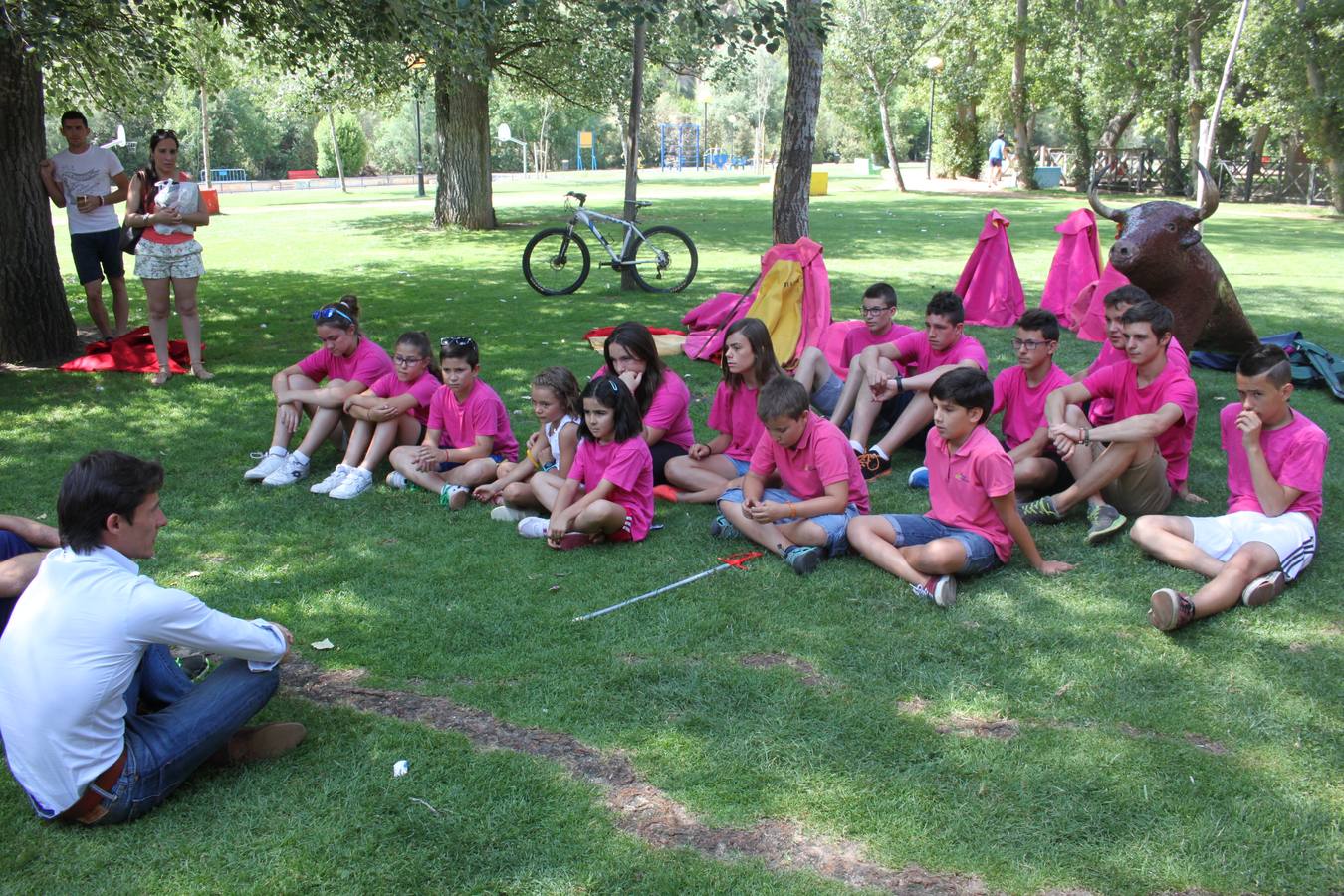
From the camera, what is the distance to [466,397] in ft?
19.0

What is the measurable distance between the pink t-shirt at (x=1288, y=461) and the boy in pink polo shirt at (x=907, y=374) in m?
1.64

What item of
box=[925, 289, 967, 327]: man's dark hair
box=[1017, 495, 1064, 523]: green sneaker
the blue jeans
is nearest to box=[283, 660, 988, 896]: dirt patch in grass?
the blue jeans

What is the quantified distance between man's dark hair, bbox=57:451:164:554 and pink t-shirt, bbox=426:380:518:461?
2898 millimetres

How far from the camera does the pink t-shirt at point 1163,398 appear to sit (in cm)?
505

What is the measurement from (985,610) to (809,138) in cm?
832

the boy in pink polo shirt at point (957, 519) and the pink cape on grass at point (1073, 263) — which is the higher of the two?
the pink cape on grass at point (1073, 263)

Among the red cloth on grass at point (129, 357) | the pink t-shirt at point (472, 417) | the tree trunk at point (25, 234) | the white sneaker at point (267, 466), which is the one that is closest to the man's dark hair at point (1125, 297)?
the pink t-shirt at point (472, 417)

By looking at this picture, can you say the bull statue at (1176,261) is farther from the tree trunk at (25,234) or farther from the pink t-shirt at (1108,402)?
the tree trunk at (25,234)

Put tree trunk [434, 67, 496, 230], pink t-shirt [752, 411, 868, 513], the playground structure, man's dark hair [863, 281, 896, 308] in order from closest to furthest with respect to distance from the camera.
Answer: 1. pink t-shirt [752, 411, 868, 513]
2. man's dark hair [863, 281, 896, 308]
3. tree trunk [434, 67, 496, 230]
4. the playground structure

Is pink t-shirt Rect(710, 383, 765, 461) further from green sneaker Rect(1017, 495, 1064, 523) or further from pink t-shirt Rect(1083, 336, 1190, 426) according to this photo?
pink t-shirt Rect(1083, 336, 1190, 426)

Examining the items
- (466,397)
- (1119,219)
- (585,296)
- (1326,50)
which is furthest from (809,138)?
(1326,50)

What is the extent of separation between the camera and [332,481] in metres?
5.78

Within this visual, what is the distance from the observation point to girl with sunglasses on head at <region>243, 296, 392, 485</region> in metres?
5.98

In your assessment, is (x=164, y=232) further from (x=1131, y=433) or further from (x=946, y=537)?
(x=1131, y=433)
